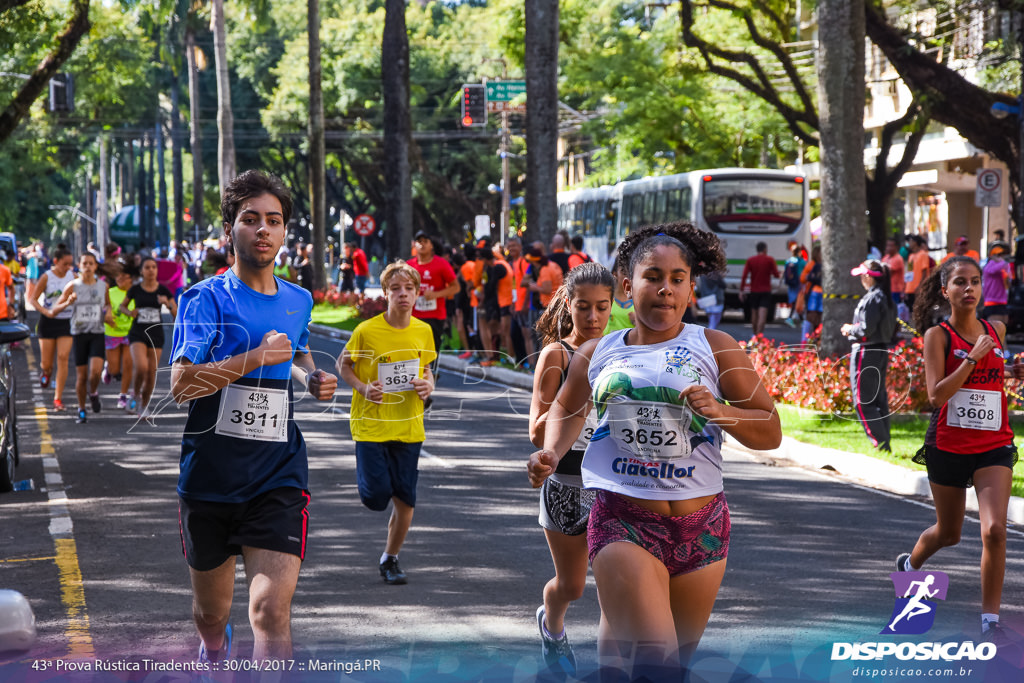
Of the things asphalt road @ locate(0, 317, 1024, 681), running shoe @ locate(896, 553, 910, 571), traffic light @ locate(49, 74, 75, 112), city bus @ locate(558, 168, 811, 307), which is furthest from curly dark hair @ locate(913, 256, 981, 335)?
city bus @ locate(558, 168, 811, 307)

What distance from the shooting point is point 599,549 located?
13.8ft

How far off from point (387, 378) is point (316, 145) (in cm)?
3060

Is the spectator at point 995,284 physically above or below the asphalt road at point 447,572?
above

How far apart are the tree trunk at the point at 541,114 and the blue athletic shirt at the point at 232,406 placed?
18.0 meters

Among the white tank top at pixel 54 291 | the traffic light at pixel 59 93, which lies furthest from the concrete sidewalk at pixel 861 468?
the traffic light at pixel 59 93

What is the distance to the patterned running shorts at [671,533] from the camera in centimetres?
414

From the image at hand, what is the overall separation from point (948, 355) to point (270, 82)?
61.5 meters

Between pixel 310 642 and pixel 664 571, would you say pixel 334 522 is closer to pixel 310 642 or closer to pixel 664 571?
pixel 310 642

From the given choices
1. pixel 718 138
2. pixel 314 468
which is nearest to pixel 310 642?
pixel 314 468

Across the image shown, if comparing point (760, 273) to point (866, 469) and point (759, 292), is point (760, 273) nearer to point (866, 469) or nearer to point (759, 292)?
point (759, 292)

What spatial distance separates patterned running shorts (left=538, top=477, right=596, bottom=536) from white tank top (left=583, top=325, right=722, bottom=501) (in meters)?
1.18

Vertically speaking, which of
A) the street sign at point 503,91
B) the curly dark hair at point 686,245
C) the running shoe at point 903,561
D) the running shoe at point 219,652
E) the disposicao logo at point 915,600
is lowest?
the disposicao logo at point 915,600

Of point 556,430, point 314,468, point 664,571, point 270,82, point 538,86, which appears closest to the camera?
point 664,571

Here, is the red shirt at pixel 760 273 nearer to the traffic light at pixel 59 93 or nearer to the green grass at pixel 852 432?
the green grass at pixel 852 432
